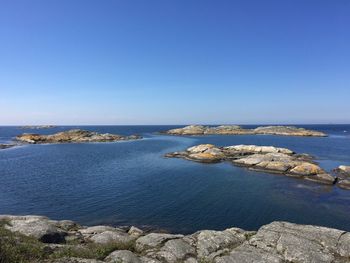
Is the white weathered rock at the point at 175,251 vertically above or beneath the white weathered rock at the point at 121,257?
beneath

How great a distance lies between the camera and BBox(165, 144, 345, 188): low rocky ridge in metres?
55.8

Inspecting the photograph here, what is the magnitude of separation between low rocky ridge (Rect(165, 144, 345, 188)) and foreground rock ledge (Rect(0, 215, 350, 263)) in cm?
3580

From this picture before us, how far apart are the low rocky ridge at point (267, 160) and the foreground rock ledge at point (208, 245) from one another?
35.8 meters

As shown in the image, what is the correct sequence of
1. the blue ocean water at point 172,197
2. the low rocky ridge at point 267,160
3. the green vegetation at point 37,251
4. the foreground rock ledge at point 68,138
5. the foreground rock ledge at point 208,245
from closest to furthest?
the green vegetation at point 37,251, the foreground rock ledge at point 208,245, the blue ocean water at point 172,197, the low rocky ridge at point 267,160, the foreground rock ledge at point 68,138

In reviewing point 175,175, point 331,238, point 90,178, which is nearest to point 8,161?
point 90,178

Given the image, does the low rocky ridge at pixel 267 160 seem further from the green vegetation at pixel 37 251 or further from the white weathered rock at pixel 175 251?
the green vegetation at pixel 37 251

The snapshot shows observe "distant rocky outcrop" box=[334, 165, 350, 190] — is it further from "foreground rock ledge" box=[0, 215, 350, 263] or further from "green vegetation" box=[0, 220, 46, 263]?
"green vegetation" box=[0, 220, 46, 263]

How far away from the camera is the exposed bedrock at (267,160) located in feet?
183

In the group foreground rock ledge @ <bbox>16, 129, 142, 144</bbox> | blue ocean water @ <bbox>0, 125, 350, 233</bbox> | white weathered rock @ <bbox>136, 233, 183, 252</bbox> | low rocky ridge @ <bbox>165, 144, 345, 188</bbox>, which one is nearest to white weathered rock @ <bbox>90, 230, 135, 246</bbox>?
white weathered rock @ <bbox>136, 233, 183, 252</bbox>

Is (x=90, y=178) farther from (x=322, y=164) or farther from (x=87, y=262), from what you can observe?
(x=322, y=164)

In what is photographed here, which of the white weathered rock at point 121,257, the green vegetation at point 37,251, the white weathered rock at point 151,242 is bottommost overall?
the white weathered rock at point 151,242

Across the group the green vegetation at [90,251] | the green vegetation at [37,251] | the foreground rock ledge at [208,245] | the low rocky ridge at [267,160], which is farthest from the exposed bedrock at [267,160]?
the green vegetation at [37,251]

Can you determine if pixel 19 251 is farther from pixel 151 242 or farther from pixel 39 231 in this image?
pixel 151 242

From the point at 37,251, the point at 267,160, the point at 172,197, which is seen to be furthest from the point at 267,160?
the point at 37,251
